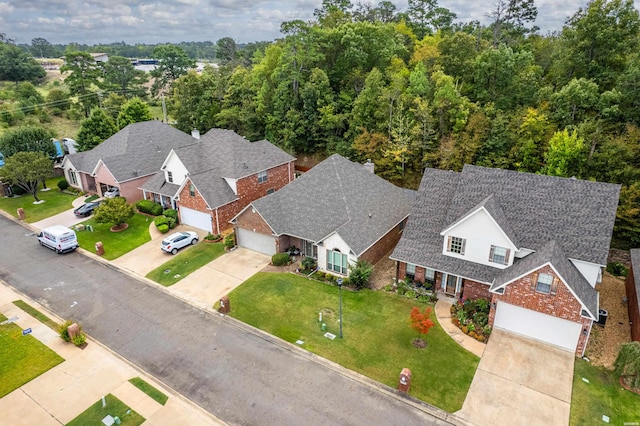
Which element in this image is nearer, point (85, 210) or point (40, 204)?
point (85, 210)

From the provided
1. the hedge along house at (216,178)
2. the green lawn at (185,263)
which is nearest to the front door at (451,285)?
the green lawn at (185,263)

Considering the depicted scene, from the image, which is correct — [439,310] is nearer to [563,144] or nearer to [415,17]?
[563,144]

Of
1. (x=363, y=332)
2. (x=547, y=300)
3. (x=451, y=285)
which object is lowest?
(x=363, y=332)

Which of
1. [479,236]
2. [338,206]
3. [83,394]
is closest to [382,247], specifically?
[338,206]

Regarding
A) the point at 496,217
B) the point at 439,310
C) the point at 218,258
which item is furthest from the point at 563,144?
the point at 218,258

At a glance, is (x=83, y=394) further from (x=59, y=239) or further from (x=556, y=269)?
(x=556, y=269)

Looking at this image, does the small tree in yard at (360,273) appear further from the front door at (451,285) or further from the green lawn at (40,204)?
the green lawn at (40,204)
